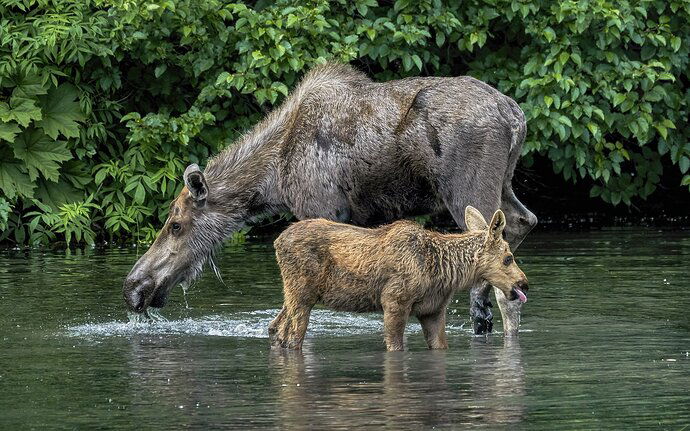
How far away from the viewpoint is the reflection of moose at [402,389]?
7.49m

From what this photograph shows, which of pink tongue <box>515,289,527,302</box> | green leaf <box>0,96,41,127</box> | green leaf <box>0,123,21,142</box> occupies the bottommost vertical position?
pink tongue <box>515,289,527,302</box>

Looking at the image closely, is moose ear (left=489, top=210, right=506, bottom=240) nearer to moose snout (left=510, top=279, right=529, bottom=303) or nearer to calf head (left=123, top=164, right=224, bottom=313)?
moose snout (left=510, top=279, right=529, bottom=303)

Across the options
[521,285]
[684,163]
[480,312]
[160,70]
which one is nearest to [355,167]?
[480,312]

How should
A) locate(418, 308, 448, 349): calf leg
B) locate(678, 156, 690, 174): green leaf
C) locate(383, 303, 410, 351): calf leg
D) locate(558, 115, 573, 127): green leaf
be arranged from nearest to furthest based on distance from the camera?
locate(383, 303, 410, 351): calf leg
locate(418, 308, 448, 349): calf leg
locate(558, 115, 573, 127): green leaf
locate(678, 156, 690, 174): green leaf

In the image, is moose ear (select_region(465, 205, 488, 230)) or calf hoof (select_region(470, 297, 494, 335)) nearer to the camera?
moose ear (select_region(465, 205, 488, 230))

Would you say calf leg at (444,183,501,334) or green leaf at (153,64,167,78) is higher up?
green leaf at (153,64,167,78)

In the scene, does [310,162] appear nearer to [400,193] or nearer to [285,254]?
[400,193]

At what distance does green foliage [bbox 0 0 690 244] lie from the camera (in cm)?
1694

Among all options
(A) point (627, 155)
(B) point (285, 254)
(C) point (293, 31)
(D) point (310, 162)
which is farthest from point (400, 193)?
(A) point (627, 155)

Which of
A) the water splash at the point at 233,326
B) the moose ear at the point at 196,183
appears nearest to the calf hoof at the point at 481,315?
the water splash at the point at 233,326

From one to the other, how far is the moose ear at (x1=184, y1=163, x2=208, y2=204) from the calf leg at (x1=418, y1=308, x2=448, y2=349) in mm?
2716

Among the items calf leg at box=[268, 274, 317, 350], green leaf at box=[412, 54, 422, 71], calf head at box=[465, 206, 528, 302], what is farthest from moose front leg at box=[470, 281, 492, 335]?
green leaf at box=[412, 54, 422, 71]

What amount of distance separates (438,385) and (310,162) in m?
3.70

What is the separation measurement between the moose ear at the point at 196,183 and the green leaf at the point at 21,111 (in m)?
5.62
